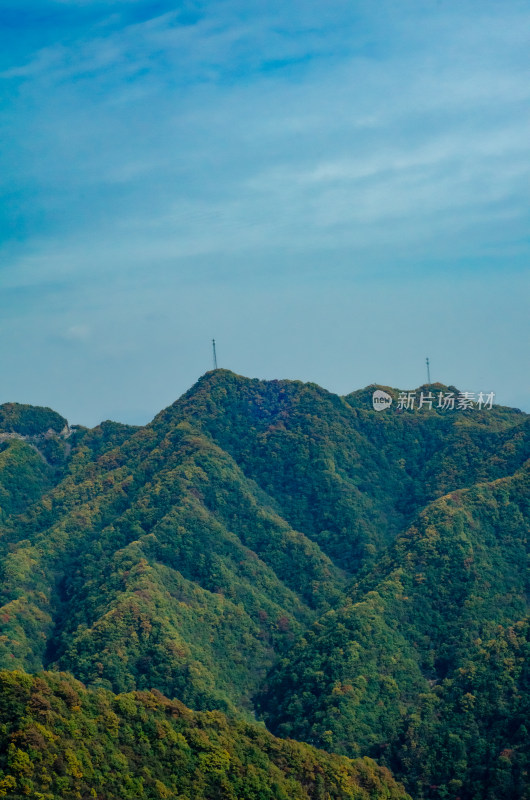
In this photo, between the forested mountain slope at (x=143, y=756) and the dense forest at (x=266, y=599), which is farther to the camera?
the dense forest at (x=266, y=599)

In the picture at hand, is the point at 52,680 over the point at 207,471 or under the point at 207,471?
under

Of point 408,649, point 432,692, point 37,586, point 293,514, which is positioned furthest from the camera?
point 293,514

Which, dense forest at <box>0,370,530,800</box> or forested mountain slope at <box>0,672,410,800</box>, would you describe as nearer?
forested mountain slope at <box>0,672,410,800</box>

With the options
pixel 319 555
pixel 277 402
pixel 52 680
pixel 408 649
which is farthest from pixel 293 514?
pixel 52 680

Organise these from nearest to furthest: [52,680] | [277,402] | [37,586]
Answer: [52,680] < [37,586] < [277,402]

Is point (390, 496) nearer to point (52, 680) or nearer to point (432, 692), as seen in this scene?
point (432, 692)

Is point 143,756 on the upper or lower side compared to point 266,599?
lower

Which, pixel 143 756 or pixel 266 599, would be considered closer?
pixel 143 756

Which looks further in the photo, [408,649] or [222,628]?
[222,628]
